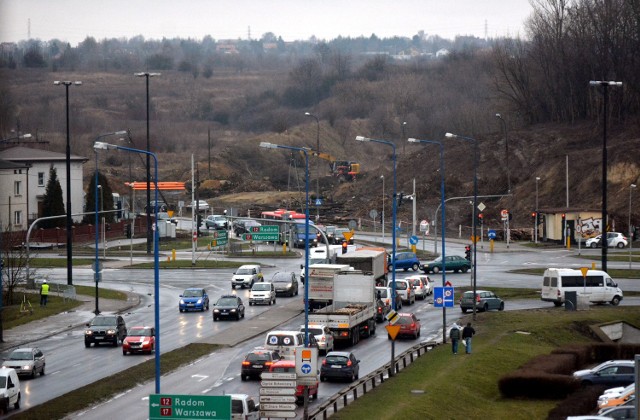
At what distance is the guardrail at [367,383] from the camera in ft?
118

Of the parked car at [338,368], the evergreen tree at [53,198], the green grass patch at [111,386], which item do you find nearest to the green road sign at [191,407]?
the green grass patch at [111,386]

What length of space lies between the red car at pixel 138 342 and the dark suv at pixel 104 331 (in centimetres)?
278

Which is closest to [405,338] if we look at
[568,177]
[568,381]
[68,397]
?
[568,381]

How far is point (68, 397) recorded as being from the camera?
130ft

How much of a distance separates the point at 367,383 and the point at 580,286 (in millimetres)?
28196

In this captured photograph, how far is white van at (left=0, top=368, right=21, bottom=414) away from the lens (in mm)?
36875

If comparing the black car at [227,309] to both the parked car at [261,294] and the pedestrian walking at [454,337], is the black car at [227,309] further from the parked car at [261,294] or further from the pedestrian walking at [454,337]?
the pedestrian walking at [454,337]

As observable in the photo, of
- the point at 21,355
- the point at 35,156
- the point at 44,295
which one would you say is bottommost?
the point at 44,295

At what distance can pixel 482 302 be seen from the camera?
6619 cm

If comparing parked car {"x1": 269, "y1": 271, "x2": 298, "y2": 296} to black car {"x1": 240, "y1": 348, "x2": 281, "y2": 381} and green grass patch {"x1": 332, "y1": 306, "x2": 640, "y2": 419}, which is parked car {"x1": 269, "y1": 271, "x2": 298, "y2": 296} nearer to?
green grass patch {"x1": 332, "y1": 306, "x2": 640, "y2": 419}

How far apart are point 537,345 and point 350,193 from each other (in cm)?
11080

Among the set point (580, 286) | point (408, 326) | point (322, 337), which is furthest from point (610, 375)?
point (580, 286)

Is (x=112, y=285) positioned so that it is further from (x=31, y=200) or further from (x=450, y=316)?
(x=31, y=200)

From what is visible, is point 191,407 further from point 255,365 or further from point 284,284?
point 284,284
